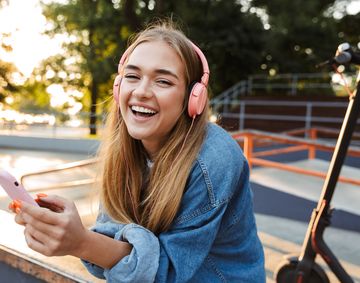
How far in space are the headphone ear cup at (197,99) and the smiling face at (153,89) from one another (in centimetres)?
4

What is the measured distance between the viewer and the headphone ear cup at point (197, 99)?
1.32 metres

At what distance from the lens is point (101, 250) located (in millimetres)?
1060

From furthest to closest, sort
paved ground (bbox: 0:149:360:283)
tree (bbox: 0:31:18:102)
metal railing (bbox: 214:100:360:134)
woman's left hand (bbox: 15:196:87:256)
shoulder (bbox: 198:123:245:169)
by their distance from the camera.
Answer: tree (bbox: 0:31:18:102) < metal railing (bbox: 214:100:360:134) < paved ground (bbox: 0:149:360:283) < shoulder (bbox: 198:123:245:169) < woman's left hand (bbox: 15:196:87:256)

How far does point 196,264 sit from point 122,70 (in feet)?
2.34

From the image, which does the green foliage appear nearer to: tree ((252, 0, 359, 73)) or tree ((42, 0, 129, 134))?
tree ((252, 0, 359, 73))

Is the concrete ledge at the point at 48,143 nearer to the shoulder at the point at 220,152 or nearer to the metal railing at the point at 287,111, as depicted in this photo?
the metal railing at the point at 287,111

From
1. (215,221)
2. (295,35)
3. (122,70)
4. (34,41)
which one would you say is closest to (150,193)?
(215,221)

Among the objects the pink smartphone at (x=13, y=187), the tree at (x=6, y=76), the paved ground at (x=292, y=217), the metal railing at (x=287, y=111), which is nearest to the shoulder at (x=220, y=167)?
the pink smartphone at (x=13, y=187)

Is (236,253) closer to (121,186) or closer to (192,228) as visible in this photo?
(192,228)

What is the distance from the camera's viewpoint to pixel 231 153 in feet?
4.00

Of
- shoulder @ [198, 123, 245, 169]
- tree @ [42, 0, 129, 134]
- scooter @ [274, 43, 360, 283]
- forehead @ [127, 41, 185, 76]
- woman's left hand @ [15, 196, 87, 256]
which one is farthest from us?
tree @ [42, 0, 129, 134]

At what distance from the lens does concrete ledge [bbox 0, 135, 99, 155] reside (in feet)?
41.5

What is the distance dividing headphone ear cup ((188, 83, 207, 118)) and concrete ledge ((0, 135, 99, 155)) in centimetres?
1084

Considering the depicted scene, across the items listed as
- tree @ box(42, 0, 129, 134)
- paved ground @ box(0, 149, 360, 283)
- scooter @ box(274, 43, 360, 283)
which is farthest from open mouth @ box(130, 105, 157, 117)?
tree @ box(42, 0, 129, 134)
